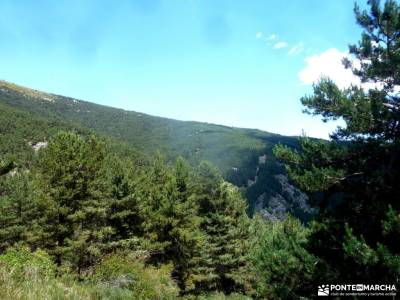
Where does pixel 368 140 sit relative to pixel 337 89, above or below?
below

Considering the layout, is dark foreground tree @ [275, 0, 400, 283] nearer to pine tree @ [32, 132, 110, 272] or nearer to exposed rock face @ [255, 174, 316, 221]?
pine tree @ [32, 132, 110, 272]

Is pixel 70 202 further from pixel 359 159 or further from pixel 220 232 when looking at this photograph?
pixel 359 159

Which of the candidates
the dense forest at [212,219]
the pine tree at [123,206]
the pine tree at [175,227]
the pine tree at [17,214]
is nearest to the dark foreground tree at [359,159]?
the dense forest at [212,219]

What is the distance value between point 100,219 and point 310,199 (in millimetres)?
19011

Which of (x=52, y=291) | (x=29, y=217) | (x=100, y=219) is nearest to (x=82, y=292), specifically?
(x=52, y=291)

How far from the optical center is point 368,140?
41.9 feet

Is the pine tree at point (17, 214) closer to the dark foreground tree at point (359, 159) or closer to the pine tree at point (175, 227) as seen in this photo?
the pine tree at point (175, 227)

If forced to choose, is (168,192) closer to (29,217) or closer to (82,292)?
(29,217)

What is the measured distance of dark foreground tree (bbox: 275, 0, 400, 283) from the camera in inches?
467

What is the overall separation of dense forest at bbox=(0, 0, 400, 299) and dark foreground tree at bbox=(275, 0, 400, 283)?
0.04 m

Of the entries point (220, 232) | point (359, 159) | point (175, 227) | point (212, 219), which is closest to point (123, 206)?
point (175, 227)

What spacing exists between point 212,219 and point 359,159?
1932 cm

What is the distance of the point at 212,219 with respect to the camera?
31000 millimetres

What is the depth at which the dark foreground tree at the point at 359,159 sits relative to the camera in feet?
38.9
